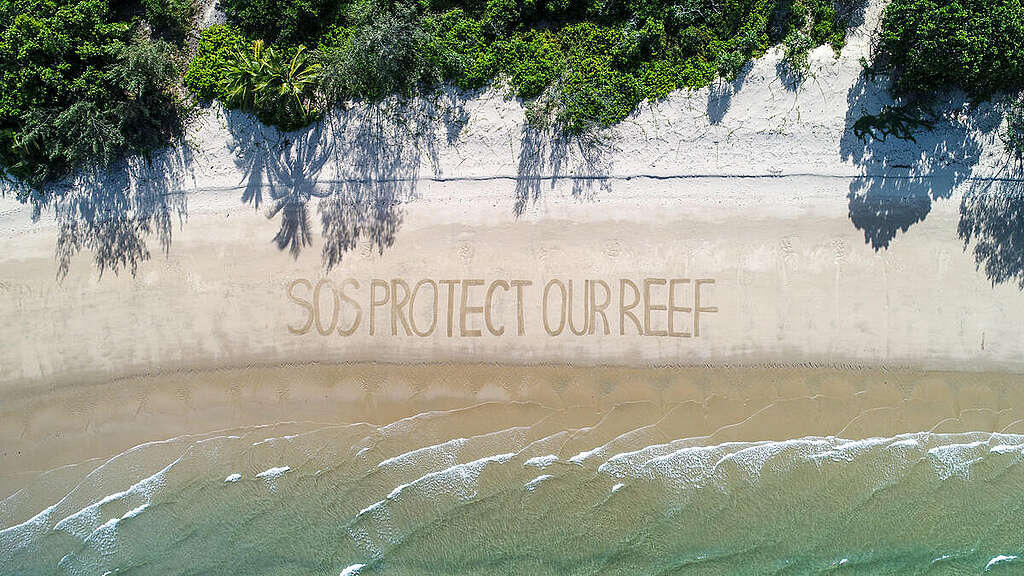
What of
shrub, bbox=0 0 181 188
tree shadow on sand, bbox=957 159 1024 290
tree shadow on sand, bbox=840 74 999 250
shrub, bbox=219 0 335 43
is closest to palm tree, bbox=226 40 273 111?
shrub, bbox=219 0 335 43

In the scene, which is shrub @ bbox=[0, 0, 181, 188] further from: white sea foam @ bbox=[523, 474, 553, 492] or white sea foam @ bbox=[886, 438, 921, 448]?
white sea foam @ bbox=[886, 438, 921, 448]

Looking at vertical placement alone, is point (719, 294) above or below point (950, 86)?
below

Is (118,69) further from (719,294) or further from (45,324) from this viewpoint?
(719,294)

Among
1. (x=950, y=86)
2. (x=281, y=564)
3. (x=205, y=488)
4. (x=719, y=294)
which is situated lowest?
(x=281, y=564)

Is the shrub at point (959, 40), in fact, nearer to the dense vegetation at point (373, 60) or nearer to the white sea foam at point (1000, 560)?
the dense vegetation at point (373, 60)

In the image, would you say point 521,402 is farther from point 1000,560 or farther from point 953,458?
point 1000,560

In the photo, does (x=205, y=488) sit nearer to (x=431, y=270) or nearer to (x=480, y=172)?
(x=431, y=270)

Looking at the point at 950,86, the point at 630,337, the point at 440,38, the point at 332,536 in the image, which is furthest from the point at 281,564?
the point at 950,86

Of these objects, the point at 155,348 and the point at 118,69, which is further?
the point at 155,348
